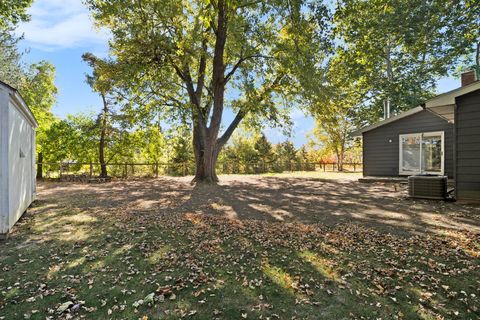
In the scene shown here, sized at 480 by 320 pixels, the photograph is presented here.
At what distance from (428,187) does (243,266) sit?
24.4ft

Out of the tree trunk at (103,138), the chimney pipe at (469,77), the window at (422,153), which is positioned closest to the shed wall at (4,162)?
the tree trunk at (103,138)

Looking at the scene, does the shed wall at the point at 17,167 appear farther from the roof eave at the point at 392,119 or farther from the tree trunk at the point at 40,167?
the roof eave at the point at 392,119

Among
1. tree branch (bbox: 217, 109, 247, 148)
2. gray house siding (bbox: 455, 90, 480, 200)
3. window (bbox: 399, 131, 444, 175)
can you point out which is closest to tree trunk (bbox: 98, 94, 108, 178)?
tree branch (bbox: 217, 109, 247, 148)

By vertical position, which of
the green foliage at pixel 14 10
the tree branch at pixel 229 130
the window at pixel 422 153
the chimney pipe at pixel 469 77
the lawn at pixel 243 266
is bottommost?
the lawn at pixel 243 266

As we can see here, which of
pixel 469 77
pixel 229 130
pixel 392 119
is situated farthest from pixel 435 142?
pixel 229 130

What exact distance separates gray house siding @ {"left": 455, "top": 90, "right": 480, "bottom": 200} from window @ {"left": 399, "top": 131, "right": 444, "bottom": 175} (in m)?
5.68

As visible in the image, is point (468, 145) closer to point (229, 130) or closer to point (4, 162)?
point (229, 130)

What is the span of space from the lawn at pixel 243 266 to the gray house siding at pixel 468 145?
1.12 meters

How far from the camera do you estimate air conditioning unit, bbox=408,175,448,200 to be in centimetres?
827

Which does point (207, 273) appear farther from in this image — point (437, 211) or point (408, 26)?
point (408, 26)

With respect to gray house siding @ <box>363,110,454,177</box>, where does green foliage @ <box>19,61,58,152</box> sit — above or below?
above

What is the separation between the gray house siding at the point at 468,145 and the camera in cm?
736

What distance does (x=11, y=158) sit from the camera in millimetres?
5414

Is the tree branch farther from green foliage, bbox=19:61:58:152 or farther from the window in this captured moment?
green foliage, bbox=19:61:58:152
